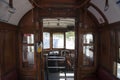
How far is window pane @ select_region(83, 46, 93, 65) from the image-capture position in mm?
4461

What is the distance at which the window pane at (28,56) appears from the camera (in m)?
4.37

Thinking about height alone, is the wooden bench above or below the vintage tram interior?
below

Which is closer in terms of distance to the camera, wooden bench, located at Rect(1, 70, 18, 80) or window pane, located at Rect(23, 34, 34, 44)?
wooden bench, located at Rect(1, 70, 18, 80)

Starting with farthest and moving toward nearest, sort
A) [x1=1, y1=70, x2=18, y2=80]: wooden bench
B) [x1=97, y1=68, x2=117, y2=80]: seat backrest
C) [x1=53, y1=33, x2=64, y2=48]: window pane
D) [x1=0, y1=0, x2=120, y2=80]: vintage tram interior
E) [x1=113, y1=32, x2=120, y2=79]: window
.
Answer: [x1=53, y1=33, x2=64, y2=48]: window pane, [x1=0, y1=0, x2=120, y2=80]: vintage tram interior, [x1=97, y1=68, x2=117, y2=80]: seat backrest, [x1=1, y1=70, x2=18, y2=80]: wooden bench, [x1=113, y1=32, x2=120, y2=79]: window

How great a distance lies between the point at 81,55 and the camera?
4406 millimetres

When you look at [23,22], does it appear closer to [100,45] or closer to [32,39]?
[32,39]

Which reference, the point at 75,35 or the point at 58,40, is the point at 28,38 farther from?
the point at 58,40

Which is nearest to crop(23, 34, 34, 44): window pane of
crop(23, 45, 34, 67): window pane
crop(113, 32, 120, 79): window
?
crop(23, 45, 34, 67): window pane

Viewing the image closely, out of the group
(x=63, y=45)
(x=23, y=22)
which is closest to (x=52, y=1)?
(x=23, y=22)

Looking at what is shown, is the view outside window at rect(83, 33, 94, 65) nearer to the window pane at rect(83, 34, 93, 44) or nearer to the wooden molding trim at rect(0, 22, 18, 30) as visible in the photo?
the window pane at rect(83, 34, 93, 44)

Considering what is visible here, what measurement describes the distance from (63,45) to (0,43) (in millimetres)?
5857

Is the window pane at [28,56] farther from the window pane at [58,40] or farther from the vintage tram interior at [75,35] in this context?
the window pane at [58,40]

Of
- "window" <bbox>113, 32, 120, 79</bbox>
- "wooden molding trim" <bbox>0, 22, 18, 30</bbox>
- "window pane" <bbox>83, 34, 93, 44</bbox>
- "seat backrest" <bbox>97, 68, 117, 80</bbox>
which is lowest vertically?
"seat backrest" <bbox>97, 68, 117, 80</bbox>

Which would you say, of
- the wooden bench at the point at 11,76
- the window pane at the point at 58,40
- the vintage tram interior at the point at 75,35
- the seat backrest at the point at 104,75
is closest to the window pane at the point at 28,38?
the vintage tram interior at the point at 75,35
